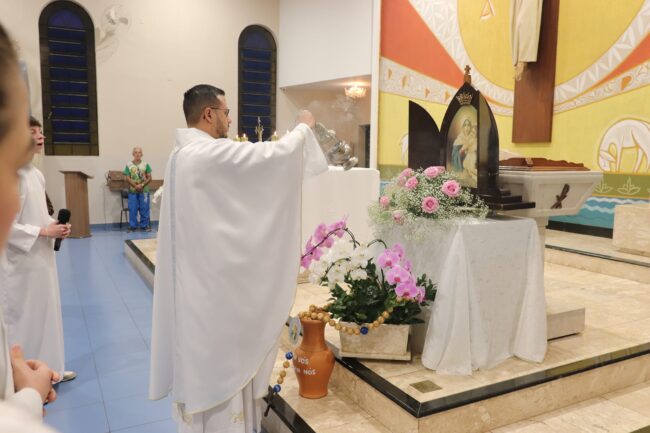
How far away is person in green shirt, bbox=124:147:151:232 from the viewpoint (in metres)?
10.8

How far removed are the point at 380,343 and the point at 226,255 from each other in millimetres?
1094

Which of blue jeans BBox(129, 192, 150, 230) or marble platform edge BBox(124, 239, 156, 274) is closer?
marble platform edge BBox(124, 239, 156, 274)

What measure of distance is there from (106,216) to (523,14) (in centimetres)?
881

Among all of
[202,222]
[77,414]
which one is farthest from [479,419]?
[77,414]

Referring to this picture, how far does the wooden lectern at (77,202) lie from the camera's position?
33.0ft

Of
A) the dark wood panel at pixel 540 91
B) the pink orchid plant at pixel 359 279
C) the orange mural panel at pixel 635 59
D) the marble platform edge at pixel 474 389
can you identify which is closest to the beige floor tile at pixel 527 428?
the marble platform edge at pixel 474 389

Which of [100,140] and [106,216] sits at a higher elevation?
[100,140]

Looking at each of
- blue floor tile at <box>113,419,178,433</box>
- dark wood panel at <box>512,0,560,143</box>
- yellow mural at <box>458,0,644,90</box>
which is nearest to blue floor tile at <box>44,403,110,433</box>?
blue floor tile at <box>113,419,178,433</box>

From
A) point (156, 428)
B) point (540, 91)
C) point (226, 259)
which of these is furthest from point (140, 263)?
point (540, 91)

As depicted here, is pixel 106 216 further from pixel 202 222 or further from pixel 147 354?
pixel 202 222

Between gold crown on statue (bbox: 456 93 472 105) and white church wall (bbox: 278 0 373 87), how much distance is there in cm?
746

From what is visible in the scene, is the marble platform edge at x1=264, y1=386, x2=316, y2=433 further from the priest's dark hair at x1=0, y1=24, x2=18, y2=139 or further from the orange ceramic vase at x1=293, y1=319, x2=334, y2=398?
the priest's dark hair at x1=0, y1=24, x2=18, y2=139

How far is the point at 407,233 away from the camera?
3.32 m

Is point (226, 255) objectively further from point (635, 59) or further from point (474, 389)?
point (635, 59)
